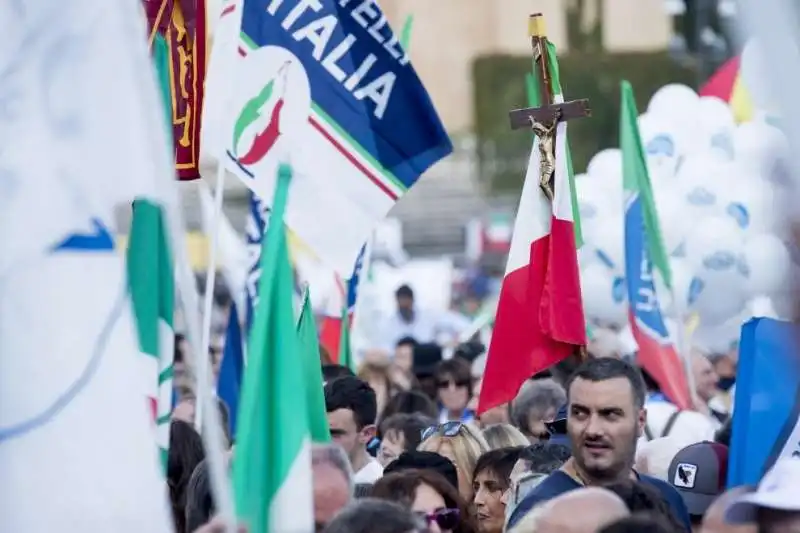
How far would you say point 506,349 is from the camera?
6758 mm

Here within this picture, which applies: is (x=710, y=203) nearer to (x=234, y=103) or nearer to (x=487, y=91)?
(x=234, y=103)

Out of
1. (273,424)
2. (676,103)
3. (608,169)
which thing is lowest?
(273,424)

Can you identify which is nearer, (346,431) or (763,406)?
(763,406)

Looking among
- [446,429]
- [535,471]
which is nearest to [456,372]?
[446,429]

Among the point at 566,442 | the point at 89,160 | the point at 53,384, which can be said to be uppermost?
the point at 89,160

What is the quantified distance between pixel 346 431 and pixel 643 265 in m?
3.12

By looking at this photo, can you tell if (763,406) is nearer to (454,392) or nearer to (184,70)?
(184,70)

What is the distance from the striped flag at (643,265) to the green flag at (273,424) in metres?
5.29

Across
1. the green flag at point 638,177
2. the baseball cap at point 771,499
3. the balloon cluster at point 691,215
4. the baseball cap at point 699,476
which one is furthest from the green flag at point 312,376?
the balloon cluster at point 691,215

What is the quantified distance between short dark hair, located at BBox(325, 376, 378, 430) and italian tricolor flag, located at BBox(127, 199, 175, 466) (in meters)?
1.87

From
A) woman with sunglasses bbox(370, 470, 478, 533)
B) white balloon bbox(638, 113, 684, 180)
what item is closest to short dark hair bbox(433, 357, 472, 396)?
white balloon bbox(638, 113, 684, 180)

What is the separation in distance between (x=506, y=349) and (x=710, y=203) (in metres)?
6.32

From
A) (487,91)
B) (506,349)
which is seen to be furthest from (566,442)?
(487,91)

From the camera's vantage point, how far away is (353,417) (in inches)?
284
